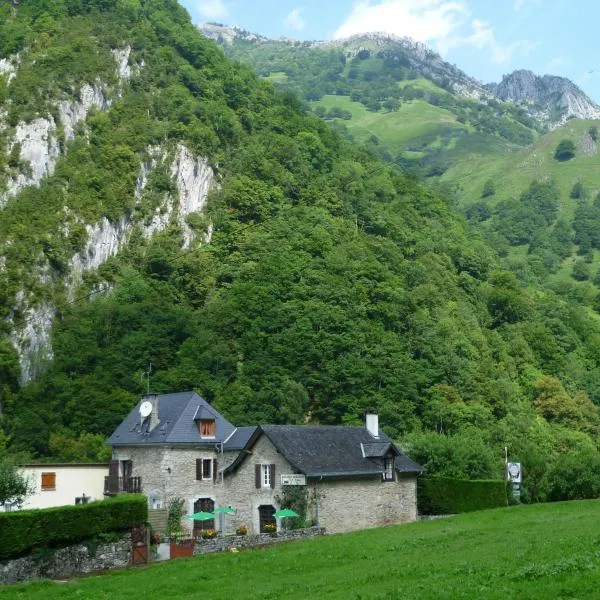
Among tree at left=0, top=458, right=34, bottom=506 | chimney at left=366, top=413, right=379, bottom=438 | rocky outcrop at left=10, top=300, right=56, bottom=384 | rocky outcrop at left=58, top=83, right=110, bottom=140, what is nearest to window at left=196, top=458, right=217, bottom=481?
tree at left=0, top=458, right=34, bottom=506

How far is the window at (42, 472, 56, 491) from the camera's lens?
179 feet

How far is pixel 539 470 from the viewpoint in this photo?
196 ft

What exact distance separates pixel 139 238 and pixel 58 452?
42597 mm

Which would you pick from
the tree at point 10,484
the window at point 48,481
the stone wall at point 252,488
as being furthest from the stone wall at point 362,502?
the window at point 48,481

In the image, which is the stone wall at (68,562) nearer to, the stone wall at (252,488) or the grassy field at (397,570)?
the grassy field at (397,570)

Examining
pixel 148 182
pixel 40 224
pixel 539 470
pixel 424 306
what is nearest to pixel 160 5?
pixel 148 182

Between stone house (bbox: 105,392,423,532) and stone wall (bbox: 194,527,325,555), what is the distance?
532cm

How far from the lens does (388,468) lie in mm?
53688

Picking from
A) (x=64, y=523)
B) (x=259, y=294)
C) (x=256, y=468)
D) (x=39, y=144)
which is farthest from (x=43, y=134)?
(x=64, y=523)

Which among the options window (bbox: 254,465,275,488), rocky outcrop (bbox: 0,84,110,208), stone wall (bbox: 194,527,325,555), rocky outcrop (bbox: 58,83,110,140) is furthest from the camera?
rocky outcrop (bbox: 58,83,110,140)

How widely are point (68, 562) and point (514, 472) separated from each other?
105ft

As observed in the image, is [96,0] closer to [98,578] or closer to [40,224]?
[40,224]

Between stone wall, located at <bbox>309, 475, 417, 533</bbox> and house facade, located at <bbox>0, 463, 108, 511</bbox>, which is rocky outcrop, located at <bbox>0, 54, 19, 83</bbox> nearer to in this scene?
house facade, located at <bbox>0, 463, 108, 511</bbox>

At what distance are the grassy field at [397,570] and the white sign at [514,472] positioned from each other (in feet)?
51.0
